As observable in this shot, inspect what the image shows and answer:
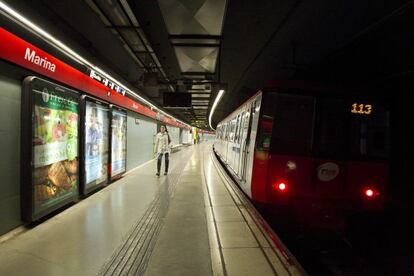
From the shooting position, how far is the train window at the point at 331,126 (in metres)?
4.07

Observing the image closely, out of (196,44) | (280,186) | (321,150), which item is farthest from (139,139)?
(321,150)

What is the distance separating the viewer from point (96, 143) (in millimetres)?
6250

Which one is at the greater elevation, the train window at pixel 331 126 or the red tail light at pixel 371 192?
the train window at pixel 331 126

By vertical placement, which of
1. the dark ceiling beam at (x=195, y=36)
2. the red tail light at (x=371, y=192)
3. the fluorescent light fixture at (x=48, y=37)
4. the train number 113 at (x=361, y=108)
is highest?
the dark ceiling beam at (x=195, y=36)

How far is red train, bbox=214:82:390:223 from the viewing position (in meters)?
3.97

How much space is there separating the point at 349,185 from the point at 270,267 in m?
1.82

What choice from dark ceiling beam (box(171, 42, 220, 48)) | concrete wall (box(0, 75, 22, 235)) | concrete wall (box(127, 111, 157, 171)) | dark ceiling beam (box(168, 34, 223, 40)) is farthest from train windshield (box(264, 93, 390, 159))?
concrete wall (box(127, 111, 157, 171))

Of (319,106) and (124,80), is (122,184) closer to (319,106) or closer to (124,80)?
(124,80)

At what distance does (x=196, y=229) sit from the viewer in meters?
4.05

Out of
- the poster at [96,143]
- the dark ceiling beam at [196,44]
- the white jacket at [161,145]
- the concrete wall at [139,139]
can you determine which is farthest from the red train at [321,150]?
the concrete wall at [139,139]

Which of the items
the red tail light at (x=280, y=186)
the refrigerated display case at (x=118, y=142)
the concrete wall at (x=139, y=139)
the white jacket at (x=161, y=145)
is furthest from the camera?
the concrete wall at (x=139, y=139)

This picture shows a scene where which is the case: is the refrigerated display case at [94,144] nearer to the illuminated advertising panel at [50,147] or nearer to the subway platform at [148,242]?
the illuminated advertising panel at [50,147]

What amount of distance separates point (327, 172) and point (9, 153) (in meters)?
4.22

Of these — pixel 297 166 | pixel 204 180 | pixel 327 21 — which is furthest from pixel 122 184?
pixel 327 21
